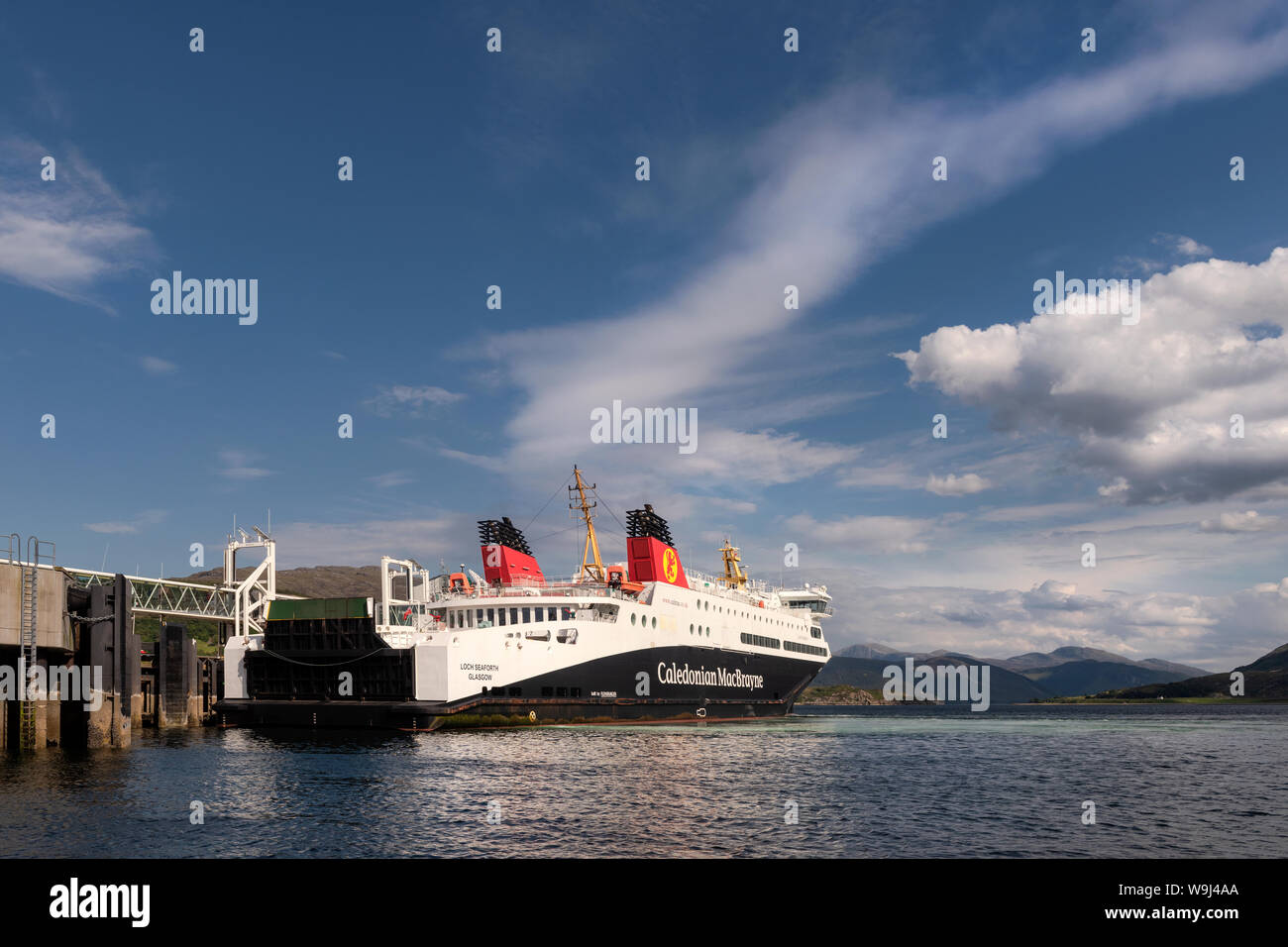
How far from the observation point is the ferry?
54125 millimetres

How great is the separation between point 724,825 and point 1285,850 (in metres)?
13.9

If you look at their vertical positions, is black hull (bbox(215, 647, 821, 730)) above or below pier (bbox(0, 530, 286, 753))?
below

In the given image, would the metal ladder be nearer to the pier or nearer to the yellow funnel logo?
the pier

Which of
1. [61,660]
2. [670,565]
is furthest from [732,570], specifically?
[61,660]

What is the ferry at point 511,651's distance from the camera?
54.1m

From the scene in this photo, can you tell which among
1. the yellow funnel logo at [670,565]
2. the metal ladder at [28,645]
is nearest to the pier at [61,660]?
the metal ladder at [28,645]

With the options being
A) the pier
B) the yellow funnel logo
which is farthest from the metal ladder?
the yellow funnel logo

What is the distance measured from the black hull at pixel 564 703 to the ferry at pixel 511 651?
88mm

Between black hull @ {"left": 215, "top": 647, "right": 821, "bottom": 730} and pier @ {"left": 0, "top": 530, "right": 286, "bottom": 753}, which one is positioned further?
black hull @ {"left": 215, "top": 647, "right": 821, "bottom": 730}

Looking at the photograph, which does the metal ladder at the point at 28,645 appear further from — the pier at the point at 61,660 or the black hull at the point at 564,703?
the black hull at the point at 564,703

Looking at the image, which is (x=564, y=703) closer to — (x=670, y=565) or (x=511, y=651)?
(x=511, y=651)

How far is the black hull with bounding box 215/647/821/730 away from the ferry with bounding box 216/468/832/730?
0.09m
